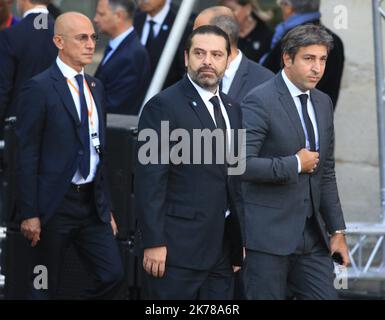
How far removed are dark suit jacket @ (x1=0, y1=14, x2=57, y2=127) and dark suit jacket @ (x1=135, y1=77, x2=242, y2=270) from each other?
2.59 meters

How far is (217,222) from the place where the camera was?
6.97m

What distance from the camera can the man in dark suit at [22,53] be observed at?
9344 mm

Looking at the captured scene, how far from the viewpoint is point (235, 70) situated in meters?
8.67

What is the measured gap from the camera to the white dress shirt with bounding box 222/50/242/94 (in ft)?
28.3

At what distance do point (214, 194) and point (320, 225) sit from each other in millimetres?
789

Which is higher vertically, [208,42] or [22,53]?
[22,53]

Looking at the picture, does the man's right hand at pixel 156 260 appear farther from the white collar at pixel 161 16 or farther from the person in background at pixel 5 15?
the person in background at pixel 5 15

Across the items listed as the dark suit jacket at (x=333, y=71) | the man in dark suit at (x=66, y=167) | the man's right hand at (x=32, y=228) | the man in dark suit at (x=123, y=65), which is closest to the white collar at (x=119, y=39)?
the man in dark suit at (x=123, y=65)

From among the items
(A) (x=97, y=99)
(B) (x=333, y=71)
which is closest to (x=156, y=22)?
(B) (x=333, y=71)

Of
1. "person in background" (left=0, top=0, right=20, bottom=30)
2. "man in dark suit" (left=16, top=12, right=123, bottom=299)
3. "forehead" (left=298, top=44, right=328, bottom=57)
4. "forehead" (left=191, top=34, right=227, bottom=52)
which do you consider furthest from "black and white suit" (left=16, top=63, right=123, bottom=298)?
"person in background" (left=0, top=0, right=20, bottom=30)

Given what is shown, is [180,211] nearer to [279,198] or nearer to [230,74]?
[279,198]

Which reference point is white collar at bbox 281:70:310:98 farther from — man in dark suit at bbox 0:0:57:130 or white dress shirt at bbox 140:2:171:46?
white dress shirt at bbox 140:2:171:46

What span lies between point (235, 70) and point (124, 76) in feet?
4.72
